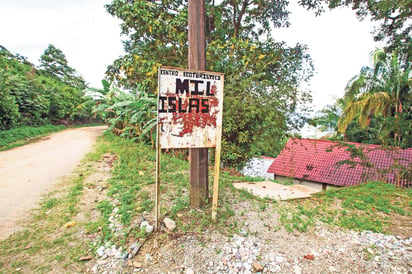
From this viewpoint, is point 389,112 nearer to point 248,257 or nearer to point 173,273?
point 248,257

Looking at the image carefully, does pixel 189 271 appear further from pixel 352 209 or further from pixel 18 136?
pixel 18 136

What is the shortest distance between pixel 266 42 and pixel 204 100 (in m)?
7.86

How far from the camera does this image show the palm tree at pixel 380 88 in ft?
29.1

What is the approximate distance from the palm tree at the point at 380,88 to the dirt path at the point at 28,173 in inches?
411

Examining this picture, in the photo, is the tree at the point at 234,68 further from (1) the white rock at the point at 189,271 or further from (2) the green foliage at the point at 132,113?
(1) the white rock at the point at 189,271

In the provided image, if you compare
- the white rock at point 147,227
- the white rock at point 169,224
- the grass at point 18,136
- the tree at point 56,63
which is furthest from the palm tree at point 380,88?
the tree at point 56,63

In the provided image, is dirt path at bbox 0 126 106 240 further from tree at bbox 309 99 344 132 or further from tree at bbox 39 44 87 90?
tree at bbox 39 44 87 90

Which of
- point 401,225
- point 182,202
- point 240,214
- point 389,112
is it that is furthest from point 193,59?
point 389,112

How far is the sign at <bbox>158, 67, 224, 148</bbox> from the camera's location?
2330 millimetres

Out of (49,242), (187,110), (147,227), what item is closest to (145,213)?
(147,227)

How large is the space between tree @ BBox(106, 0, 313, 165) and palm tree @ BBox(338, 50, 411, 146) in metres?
2.30

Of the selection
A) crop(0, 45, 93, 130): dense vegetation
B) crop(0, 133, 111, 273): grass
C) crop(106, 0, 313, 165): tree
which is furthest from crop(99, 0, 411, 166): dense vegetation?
crop(0, 133, 111, 273): grass

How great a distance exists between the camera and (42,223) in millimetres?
2574

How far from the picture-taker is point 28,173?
13.5 feet
